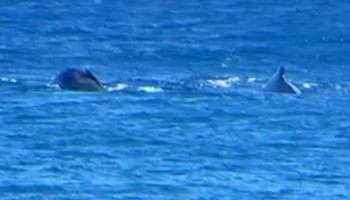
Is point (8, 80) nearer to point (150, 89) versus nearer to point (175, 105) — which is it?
point (150, 89)

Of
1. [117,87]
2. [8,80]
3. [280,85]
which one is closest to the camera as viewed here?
[280,85]

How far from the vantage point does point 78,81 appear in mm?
26266

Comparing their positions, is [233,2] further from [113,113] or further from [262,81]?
[113,113]

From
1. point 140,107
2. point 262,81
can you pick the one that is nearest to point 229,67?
point 262,81

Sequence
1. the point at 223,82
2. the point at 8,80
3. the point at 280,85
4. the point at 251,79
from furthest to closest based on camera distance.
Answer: the point at 251,79, the point at 223,82, the point at 8,80, the point at 280,85

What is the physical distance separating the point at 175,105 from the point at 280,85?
1.64m

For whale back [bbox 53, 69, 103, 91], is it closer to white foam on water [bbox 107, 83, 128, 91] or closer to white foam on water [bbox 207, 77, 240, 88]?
white foam on water [bbox 107, 83, 128, 91]

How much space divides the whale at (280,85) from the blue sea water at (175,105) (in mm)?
182

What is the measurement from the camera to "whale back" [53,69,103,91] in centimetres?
2622

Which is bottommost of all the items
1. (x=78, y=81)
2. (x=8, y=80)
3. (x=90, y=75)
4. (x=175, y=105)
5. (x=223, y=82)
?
(x=175, y=105)

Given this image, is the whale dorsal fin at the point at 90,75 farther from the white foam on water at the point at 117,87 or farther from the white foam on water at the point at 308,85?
the white foam on water at the point at 308,85

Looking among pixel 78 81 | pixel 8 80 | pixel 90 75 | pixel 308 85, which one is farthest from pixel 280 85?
pixel 8 80

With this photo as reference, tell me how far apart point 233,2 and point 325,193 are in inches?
668

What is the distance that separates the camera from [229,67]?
28.8 metres
